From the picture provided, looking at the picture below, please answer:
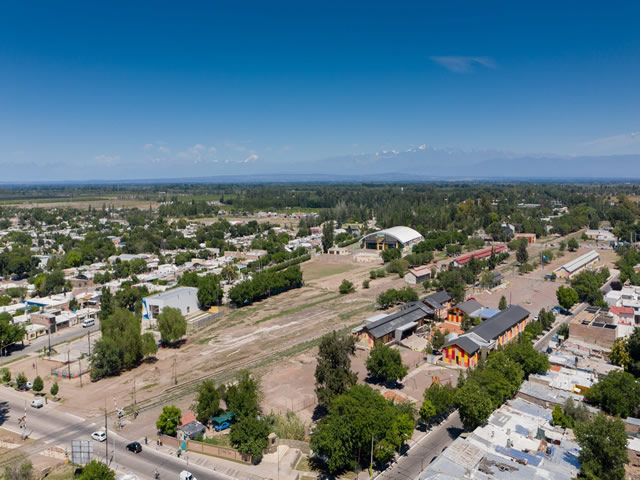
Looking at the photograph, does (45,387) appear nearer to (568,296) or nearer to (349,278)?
(349,278)

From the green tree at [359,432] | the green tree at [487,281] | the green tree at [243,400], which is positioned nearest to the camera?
the green tree at [359,432]

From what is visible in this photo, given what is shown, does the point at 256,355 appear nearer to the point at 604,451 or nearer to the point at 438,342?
the point at 438,342

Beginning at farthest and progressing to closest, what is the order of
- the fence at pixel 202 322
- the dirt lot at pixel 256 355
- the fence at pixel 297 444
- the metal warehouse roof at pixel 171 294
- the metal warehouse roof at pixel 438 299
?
1. the metal warehouse roof at pixel 171 294
2. the metal warehouse roof at pixel 438 299
3. the fence at pixel 202 322
4. the dirt lot at pixel 256 355
5. the fence at pixel 297 444

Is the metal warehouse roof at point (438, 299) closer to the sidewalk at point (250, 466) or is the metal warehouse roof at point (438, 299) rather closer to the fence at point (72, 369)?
the sidewalk at point (250, 466)

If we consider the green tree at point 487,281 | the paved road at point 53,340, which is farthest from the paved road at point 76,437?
the green tree at point 487,281

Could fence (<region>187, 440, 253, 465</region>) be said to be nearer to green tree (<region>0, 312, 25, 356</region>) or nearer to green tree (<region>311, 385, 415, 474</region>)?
green tree (<region>311, 385, 415, 474</region>)

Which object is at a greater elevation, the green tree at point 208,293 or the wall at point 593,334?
the green tree at point 208,293

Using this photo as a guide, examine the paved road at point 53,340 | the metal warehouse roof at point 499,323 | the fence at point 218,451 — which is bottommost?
the paved road at point 53,340

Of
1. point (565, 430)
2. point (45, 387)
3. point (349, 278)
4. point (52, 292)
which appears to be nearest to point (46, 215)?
point (52, 292)
